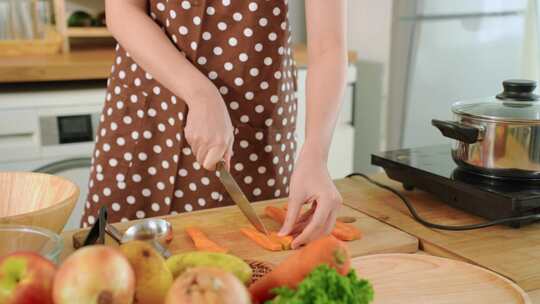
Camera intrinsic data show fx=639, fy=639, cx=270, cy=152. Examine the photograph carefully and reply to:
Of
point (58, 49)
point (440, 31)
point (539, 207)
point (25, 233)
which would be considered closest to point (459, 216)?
point (539, 207)

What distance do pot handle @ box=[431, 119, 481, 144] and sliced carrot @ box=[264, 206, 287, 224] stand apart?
30cm

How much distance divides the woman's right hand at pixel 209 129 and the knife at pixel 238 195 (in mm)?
16

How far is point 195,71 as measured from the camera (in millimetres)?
975

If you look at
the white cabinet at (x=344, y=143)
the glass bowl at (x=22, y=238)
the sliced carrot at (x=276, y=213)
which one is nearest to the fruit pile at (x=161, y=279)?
the glass bowl at (x=22, y=238)

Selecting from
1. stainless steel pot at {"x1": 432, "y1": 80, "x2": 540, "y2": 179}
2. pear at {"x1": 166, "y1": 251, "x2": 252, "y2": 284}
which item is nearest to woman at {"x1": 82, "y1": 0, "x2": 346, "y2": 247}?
stainless steel pot at {"x1": 432, "y1": 80, "x2": 540, "y2": 179}

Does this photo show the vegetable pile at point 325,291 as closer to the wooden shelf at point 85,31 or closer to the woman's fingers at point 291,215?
the woman's fingers at point 291,215

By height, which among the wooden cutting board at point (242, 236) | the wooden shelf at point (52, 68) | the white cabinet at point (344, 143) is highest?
the wooden shelf at point (52, 68)

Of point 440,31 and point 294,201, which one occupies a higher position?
point 440,31

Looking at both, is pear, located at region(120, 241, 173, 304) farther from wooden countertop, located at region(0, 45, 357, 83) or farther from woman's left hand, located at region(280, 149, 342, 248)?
wooden countertop, located at region(0, 45, 357, 83)

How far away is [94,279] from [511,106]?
2.61 ft

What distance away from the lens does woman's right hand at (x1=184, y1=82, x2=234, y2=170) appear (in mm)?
880

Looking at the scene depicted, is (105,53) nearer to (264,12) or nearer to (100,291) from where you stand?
(264,12)

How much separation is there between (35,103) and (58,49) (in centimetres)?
46

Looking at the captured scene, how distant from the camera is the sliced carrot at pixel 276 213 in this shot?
3.17ft
